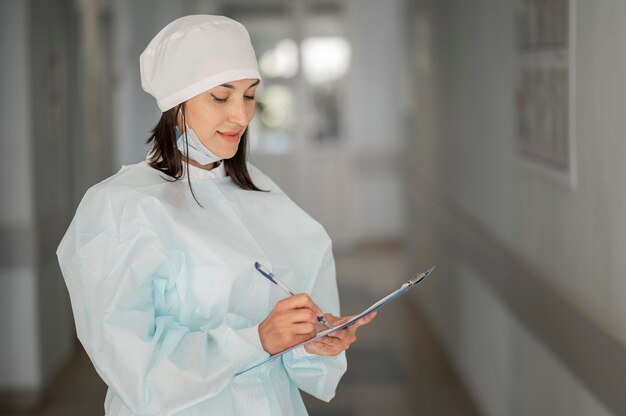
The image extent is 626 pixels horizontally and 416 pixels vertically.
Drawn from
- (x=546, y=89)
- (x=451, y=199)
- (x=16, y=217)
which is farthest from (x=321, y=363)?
(x=451, y=199)

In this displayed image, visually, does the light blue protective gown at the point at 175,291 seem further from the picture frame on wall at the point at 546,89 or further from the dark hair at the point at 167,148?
the picture frame on wall at the point at 546,89

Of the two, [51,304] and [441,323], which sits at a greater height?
[51,304]

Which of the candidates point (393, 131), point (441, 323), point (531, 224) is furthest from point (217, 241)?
point (393, 131)

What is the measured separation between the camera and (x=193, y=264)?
72.3 inches

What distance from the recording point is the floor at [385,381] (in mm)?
4574

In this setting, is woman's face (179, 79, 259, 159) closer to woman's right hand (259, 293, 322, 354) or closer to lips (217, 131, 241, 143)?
lips (217, 131, 241, 143)

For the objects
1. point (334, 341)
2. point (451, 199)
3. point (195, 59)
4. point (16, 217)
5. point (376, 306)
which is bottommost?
→ point (451, 199)

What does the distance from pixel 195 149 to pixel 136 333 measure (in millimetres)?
403

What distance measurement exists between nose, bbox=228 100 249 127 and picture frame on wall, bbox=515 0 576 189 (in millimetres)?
1276

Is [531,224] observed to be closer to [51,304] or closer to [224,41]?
[224,41]

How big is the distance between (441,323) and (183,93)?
14.1 feet

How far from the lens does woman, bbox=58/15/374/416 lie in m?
1.77

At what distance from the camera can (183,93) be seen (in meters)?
1.84

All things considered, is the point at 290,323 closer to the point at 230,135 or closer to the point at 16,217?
the point at 230,135
